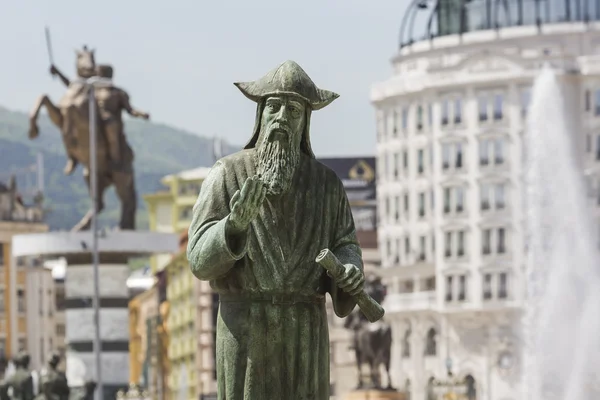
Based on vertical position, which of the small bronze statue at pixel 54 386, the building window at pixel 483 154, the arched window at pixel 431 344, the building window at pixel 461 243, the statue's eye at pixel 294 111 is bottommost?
the small bronze statue at pixel 54 386

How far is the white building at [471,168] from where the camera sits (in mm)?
157375

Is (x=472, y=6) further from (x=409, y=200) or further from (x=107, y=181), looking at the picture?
(x=107, y=181)

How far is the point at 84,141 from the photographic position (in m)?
54.8

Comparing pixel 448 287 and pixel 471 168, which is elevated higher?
pixel 471 168

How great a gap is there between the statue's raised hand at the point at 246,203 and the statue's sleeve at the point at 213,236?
9 centimetres

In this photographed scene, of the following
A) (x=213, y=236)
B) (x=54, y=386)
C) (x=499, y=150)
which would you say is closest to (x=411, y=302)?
(x=499, y=150)

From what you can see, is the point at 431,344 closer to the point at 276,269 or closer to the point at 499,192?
the point at 499,192

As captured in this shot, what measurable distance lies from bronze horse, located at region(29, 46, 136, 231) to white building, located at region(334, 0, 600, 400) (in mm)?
100929

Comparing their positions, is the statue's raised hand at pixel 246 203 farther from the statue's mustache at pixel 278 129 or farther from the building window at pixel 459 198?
the building window at pixel 459 198

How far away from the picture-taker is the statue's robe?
38.3 ft

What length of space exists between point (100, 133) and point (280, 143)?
42.7 meters

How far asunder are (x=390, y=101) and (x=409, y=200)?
259 inches

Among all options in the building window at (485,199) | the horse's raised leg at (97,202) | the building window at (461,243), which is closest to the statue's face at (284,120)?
the horse's raised leg at (97,202)

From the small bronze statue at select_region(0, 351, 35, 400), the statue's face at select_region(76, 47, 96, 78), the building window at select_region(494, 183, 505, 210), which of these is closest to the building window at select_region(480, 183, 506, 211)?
the building window at select_region(494, 183, 505, 210)
